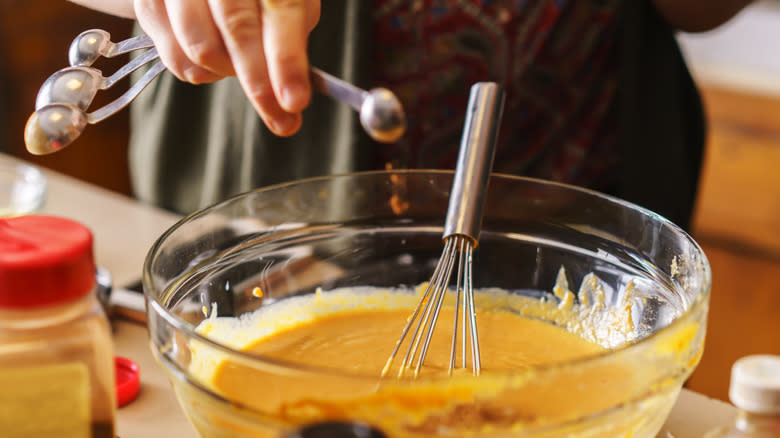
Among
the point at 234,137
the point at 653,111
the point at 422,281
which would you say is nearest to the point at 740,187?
the point at 653,111

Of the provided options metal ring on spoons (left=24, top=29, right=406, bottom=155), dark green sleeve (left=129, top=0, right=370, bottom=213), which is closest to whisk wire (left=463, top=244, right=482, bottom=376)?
metal ring on spoons (left=24, top=29, right=406, bottom=155)

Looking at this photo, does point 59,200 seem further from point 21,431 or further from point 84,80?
point 21,431

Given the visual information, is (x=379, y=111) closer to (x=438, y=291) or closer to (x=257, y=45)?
(x=257, y=45)

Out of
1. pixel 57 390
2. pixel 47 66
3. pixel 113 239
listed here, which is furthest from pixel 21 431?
pixel 47 66

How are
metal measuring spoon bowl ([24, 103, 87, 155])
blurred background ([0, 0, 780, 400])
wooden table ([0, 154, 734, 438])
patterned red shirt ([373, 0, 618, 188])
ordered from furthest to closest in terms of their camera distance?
blurred background ([0, 0, 780, 400])
patterned red shirt ([373, 0, 618, 188])
wooden table ([0, 154, 734, 438])
metal measuring spoon bowl ([24, 103, 87, 155])

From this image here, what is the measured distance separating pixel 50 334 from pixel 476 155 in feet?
0.92

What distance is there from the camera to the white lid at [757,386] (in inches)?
12.9

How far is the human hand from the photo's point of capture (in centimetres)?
41

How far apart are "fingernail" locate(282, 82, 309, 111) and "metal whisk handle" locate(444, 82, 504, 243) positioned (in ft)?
0.46

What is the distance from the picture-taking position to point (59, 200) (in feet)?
3.23

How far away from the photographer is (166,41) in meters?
0.48

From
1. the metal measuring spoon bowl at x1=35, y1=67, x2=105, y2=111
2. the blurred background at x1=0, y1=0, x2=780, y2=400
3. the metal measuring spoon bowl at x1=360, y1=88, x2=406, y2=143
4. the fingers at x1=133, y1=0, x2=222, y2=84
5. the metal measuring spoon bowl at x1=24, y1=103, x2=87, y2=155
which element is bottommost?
the blurred background at x1=0, y1=0, x2=780, y2=400

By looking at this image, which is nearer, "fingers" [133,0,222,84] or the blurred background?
"fingers" [133,0,222,84]

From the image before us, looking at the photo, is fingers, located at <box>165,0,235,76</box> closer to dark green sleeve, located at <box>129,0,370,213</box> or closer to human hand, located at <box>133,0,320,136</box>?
human hand, located at <box>133,0,320,136</box>
